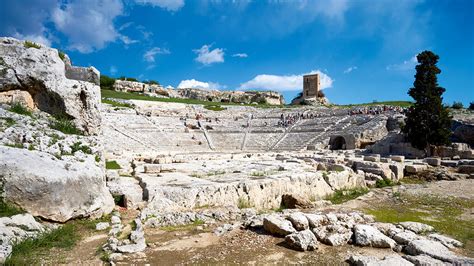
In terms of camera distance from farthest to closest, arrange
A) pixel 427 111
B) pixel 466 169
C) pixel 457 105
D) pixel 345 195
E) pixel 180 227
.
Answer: pixel 457 105 → pixel 427 111 → pixel 466 169 → pixel 345 195 → pixel 180 227

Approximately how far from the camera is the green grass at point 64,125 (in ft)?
24.0

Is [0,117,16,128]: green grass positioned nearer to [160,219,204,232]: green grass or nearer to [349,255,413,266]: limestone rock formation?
[160,219,204,232]: green grass

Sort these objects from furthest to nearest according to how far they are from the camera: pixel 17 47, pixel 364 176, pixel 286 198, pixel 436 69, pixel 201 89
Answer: pixel 201 89 → pixel 436 69 → pixel 364 176 → pixel 286 198 → pixel 17 47

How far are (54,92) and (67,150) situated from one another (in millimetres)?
1911

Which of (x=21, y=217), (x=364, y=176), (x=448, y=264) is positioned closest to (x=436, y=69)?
(x=364, y=176)

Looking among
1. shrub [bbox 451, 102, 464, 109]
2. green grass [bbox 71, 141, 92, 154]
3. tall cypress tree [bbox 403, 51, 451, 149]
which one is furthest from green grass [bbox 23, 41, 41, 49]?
shrub [bbox 451, 102, 464, 109]

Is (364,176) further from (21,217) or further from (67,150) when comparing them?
(21,217)

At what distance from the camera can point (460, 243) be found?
5406 millimetres

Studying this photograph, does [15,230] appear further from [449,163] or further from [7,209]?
[449,163]

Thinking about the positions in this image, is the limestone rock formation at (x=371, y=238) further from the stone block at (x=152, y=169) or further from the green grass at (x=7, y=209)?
the stone block at (x=152, y=169)

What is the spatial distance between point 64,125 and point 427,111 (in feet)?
80.8

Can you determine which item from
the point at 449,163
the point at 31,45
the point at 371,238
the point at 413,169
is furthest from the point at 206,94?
the point at 371,238

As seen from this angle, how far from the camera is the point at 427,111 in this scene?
2375 centimetres

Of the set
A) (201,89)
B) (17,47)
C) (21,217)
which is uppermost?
(201,89)
